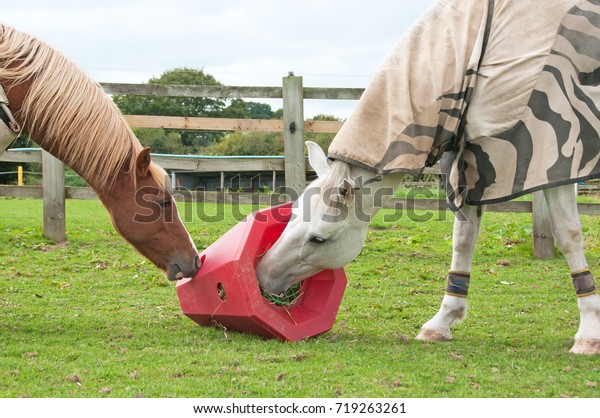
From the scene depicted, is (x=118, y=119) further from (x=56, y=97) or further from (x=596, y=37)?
(x=596, y=37)

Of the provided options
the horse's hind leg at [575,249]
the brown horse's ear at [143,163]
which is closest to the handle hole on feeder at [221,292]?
the brown horse's ear at [143,163]

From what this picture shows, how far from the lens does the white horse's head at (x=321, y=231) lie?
146 inches

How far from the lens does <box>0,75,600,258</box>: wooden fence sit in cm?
752

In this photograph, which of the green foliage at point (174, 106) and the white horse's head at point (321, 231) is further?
the green foliage at point (174, 106)

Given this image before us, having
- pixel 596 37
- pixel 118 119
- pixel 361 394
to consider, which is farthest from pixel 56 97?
pixel 596 37

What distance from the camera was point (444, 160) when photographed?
4.20 m

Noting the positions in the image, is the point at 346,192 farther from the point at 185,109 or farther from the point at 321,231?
the point at 185,109

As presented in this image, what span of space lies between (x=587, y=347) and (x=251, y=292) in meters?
1.91

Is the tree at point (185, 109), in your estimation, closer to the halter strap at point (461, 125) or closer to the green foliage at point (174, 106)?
the green foliage at point (174, 106)

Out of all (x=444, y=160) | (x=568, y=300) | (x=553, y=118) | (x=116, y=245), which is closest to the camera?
(x=553, y=118)

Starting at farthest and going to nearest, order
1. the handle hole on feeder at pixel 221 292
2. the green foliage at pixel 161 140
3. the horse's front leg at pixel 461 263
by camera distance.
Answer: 1. the green foliage at pixel 161 140
2. the horse's front leg at pixel 461 263
3. the handle hole on feeder at pixel 221 292

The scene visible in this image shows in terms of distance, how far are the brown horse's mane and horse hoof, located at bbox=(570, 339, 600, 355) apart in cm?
284

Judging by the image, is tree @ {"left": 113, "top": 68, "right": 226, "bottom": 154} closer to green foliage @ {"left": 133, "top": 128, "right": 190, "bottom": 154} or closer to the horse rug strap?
green foliage @ {"left": 133, "top": 128, "right": 190, "bottom": 154}

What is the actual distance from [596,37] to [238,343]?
9.01ft
